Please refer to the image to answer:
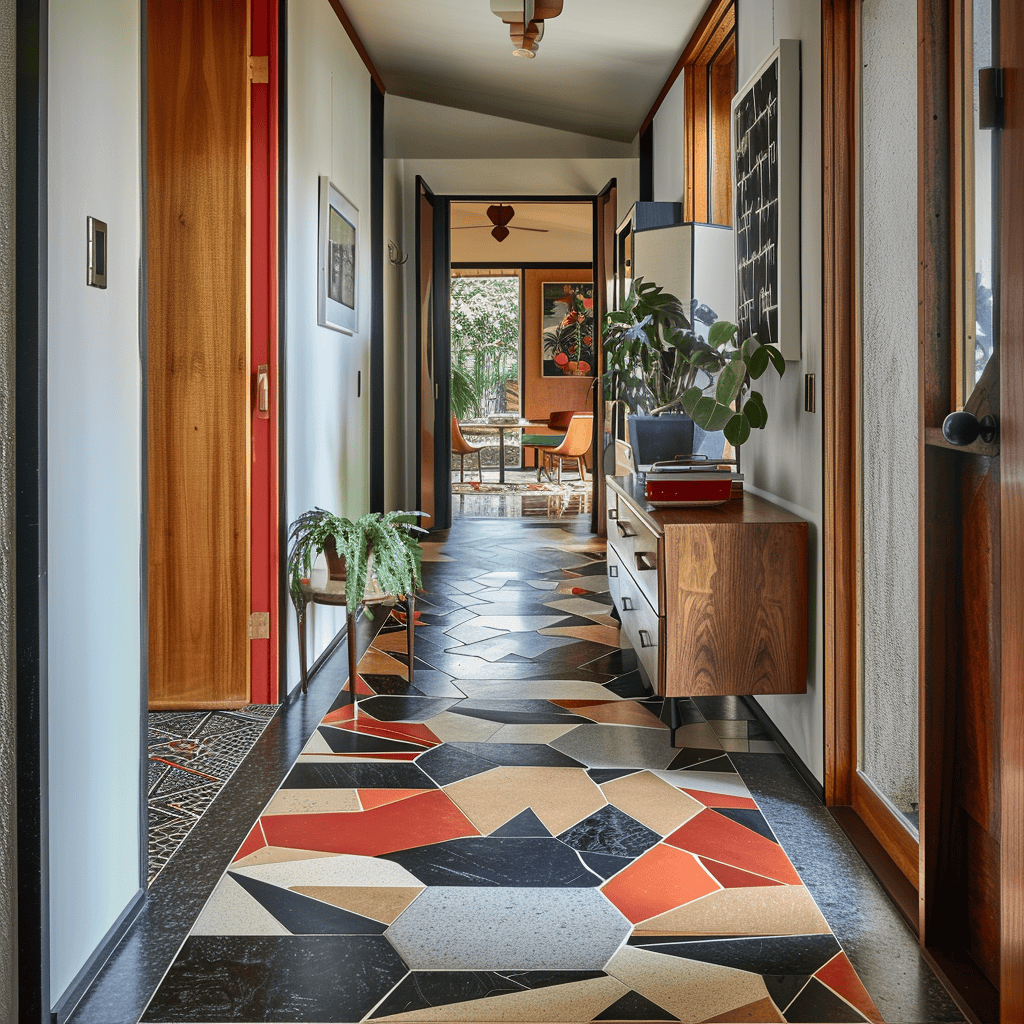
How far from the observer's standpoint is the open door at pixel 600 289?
6.97 meters

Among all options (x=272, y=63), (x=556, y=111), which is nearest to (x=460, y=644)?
(x=272, y=63)

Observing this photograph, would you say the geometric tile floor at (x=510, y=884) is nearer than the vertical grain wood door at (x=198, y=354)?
Yes

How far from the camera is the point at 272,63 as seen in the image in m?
3.35

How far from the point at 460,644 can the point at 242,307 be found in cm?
170

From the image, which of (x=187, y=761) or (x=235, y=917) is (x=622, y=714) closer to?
(x=187, y=761)

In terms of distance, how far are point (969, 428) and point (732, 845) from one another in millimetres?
1185

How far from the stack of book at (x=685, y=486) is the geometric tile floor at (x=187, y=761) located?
1438mm

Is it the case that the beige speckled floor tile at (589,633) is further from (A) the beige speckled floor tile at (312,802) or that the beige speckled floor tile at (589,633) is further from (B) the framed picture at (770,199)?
(A) the beige speckled floor tile at (312,802)

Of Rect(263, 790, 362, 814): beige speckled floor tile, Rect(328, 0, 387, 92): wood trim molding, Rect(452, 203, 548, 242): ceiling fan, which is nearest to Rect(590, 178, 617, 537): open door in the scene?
Rect(328, 0, 387, 92): wood trim molding

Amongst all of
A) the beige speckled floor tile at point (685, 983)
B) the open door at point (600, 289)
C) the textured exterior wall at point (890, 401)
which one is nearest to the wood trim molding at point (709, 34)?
the open door at point (600, 289)

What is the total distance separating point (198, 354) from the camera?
3385 mm

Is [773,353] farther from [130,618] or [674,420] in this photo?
[130,618]

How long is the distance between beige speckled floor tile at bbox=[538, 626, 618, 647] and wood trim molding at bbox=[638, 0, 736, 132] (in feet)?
8.54

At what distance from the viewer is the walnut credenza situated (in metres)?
2.72
